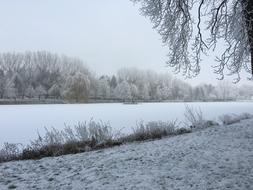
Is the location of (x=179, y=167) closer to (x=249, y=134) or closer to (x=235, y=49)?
(x=235, y=49)

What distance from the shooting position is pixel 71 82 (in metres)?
45.5

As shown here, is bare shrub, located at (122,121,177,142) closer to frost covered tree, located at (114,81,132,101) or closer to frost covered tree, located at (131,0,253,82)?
frost covered tree, located at (131,0,253,82)

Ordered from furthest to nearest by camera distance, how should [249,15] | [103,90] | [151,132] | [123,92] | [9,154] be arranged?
1. [123,92]
2. [103,90]
3. [151,132]
4. [9,154]
5. [249,15]

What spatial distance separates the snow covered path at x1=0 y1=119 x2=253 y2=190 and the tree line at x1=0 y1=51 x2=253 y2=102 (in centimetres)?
3903

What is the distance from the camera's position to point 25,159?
7.58 m

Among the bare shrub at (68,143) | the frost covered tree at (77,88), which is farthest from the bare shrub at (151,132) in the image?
the frost covered tree at (77,88)

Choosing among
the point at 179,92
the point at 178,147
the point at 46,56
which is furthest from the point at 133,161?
the point at 179,92

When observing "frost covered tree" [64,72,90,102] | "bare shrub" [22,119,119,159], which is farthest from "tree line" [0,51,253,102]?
"bare shrub" [22,119,119,159]

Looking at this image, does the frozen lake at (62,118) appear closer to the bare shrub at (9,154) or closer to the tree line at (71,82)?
the bare shrub at (9,154)

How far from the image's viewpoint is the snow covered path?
15.6ft

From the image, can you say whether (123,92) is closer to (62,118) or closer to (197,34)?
(62,118)

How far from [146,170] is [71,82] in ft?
135

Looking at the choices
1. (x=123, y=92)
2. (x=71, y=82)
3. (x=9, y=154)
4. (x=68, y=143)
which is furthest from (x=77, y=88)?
(x=9, y=154)

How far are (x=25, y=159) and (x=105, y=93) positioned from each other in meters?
57.1
